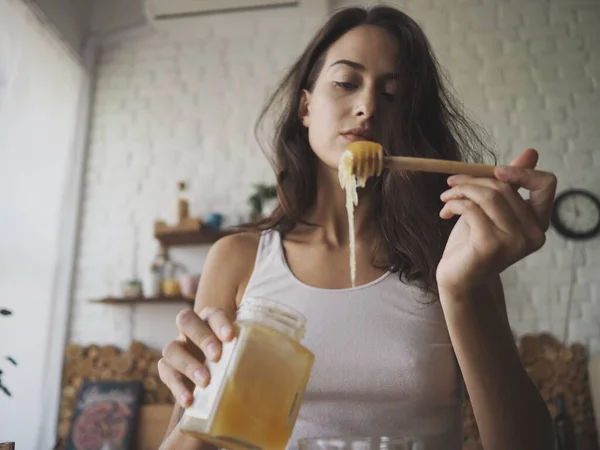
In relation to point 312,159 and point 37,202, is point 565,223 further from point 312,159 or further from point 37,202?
point 37,202

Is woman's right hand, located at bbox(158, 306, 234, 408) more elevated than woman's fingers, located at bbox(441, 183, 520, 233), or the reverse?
woman's fingers, located at bbox(441, 183, 520, 233)

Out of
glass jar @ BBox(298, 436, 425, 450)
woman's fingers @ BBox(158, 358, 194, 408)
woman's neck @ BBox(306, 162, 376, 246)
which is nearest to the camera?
glass jar @ BBox(298, 436, 425, 450)

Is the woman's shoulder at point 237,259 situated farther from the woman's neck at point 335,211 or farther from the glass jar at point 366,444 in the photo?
the glass jar at point 366,444

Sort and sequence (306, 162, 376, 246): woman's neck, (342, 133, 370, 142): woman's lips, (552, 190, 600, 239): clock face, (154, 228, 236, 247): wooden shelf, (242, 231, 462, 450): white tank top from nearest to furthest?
1. (242, 231, 462, 450): white tank top
2. (342, 133, 370, 142): woman's lips
3. (306, 162, 376, 246): woman's neck
4. (552, 190, 600, 239): clock face
5. (154, 228, 236, 247): wooden shelf

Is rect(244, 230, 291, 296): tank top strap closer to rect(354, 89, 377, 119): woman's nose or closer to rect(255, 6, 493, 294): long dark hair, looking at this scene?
rect(255, 6, 493, 294): long dark hair

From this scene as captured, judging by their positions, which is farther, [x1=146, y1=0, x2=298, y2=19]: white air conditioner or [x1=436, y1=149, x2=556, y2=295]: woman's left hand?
[x1=146, y1=0, x2=298, y2=19]: white air conditioner

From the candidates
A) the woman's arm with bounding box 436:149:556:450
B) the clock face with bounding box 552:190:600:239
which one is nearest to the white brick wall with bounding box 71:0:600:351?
the clock face with bounding box 552:190:600:239

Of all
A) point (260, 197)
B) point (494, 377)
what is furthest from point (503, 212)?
point (260, 197)

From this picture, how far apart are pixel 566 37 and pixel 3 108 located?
115 inches

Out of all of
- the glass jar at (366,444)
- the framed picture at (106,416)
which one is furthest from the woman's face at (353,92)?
the framed picture at (106,416)

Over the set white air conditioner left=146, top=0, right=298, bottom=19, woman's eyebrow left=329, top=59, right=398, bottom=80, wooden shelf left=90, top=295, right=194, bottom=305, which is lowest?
wooden shelf left=90, top=295, right=194, bottom=305

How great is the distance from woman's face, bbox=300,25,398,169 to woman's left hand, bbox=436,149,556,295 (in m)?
0.36

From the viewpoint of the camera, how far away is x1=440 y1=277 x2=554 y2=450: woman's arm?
2.16 feet

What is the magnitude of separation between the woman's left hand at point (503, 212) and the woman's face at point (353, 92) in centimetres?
36
